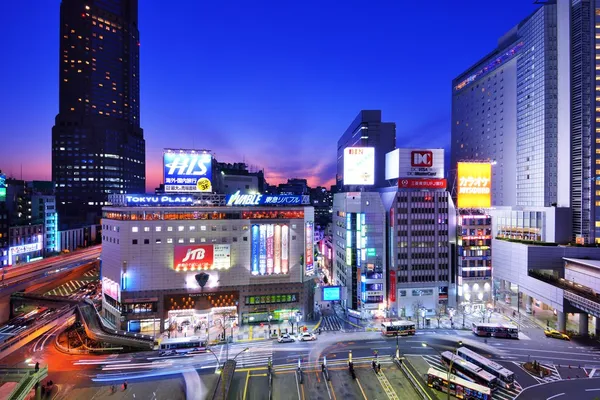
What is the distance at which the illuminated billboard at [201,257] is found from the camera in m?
60.2

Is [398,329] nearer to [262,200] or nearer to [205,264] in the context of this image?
[262,200]

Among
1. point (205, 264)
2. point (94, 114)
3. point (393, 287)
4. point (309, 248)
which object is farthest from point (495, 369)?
point (94, 114)

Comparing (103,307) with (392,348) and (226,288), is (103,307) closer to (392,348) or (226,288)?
(226,288)

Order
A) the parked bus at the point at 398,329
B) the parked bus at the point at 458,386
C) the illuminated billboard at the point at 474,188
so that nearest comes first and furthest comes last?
the parked bus at the point at 458,386 → the parked bus at the point at 398,329 → the illuminated billboard at the point at 474,188

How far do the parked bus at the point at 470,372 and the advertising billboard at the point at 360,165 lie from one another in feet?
131

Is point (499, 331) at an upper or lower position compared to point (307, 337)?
upper

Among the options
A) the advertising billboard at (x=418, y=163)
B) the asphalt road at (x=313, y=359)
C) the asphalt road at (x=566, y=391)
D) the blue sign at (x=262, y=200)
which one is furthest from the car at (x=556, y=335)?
the blue sign at (x=262, y=200)

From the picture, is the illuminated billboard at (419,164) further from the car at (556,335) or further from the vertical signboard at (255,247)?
the car at (556,335)

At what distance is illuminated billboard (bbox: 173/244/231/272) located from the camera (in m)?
60.2

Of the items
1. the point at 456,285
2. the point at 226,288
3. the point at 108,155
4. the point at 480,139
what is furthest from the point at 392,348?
the point at 108,155

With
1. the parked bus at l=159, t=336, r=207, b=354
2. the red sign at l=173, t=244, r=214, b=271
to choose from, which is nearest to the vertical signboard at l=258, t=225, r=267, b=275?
the red sign at l=173, t=244, r=214, b=271

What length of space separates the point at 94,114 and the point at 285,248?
171 m

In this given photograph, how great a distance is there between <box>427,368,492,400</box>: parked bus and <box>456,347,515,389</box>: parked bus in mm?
4537

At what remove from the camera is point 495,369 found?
4153cm
